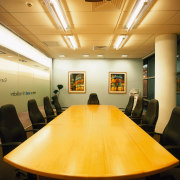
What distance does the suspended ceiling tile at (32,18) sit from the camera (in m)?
2.79

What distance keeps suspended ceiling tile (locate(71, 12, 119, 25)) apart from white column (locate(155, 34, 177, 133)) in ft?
5.79

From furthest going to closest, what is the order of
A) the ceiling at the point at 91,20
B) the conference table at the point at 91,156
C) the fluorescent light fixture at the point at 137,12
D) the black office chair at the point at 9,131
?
the ceiling at the point at 91,20 < the fluorescent light fixture at the point at 137,12 < the black office chair at the point at 9,131 < the conference table at the point at 91,156

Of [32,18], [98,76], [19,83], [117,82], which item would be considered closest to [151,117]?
[32,18]

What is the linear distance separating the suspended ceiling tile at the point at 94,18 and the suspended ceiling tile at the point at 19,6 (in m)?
0.68

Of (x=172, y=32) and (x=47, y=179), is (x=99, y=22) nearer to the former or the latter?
(x=172, y=32)

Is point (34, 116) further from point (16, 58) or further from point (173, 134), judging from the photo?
point (173, 134)

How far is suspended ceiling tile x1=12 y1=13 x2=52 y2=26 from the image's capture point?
279 centimetres

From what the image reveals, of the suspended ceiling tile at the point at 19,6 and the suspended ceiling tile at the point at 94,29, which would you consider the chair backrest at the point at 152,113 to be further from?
the suspended ceiling tile at the point at 19,6

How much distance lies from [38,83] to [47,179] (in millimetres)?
4496

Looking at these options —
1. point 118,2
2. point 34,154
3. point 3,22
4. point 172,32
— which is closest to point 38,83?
point 3,22

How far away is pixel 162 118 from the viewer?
395 cm

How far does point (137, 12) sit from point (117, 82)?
4.52 m

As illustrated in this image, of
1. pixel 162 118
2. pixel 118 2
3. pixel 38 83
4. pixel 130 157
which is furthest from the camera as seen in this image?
pixel 38 83

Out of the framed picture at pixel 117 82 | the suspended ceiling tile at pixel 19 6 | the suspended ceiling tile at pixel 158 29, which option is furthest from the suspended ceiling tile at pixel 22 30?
the framed picture at pixel 117 82
